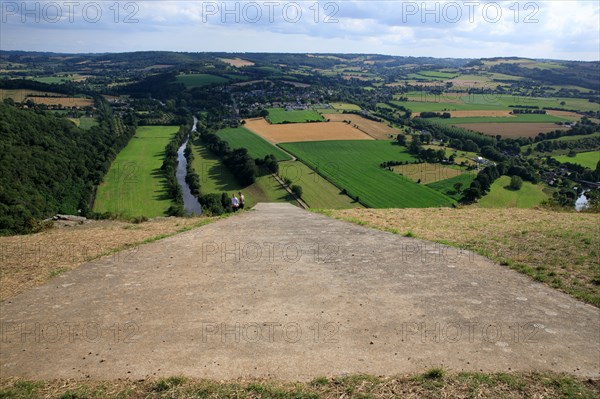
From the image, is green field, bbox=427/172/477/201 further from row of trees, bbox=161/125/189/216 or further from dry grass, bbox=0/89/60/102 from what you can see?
dry grass, bbox=0/89/60/102

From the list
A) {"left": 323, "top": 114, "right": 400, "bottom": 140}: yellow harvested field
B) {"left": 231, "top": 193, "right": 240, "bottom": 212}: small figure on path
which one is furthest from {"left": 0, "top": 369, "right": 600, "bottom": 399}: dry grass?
{"left": 323, "top": 114, "right": 400, "bottom": 140}: yellow harvested field

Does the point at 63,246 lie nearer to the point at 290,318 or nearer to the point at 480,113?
the point at 290,318

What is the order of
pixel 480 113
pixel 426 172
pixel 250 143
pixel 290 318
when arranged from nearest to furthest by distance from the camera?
pixel 290 318 < pixel 426 172 < pixel 250 143 < pixel 480 113

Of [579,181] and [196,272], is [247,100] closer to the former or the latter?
[579,181]

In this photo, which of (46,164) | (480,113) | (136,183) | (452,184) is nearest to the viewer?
(46,164)

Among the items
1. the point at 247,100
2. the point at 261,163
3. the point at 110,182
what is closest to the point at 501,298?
the point at 261,163

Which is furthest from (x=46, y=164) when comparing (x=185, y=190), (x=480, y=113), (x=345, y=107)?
(x=480, y=113)
